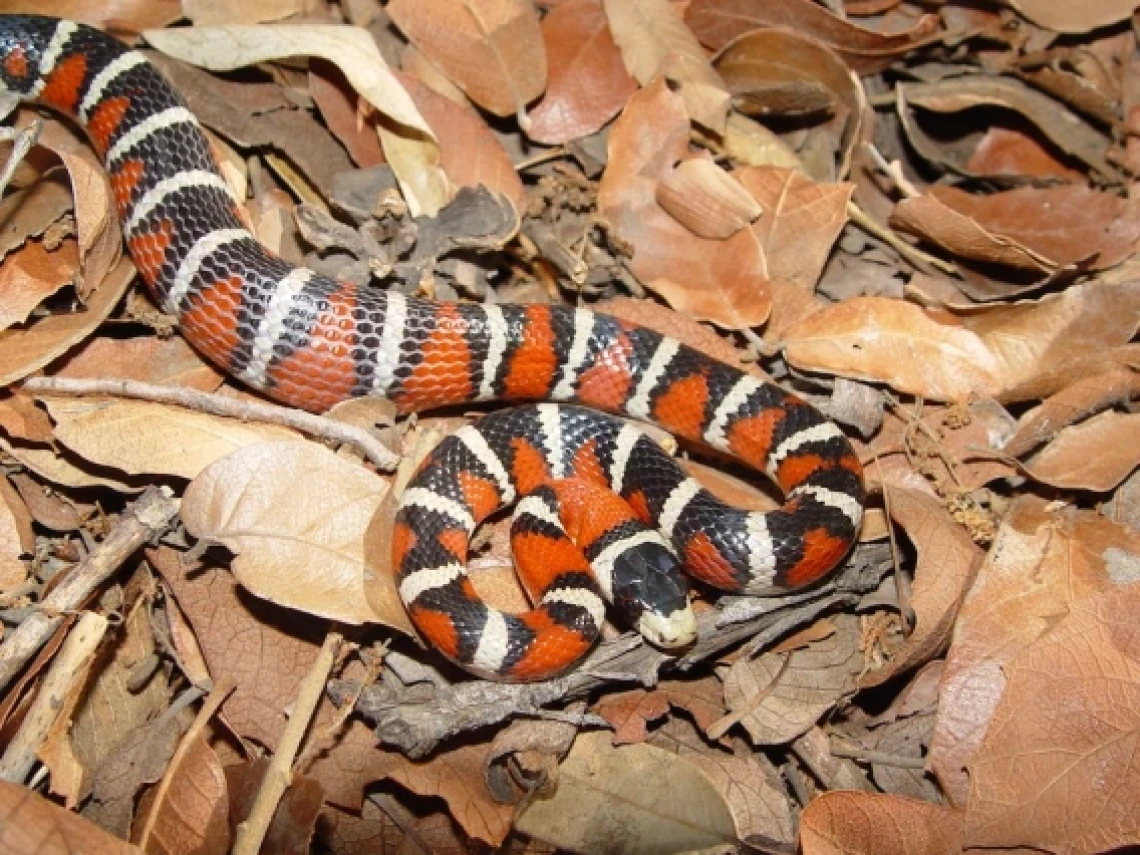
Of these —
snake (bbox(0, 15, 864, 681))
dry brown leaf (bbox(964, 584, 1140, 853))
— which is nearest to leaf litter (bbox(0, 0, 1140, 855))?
dry brown leaf (bbox(964, 584, 1140, 853))

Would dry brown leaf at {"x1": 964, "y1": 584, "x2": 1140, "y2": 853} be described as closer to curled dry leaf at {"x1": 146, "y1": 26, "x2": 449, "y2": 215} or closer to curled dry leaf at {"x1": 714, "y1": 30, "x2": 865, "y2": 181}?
curled dry leaf at {"x1": 714, "y1": 30, "x2": 865, "y2": 181}

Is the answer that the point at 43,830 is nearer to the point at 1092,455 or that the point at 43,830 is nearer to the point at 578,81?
the point at 578,81

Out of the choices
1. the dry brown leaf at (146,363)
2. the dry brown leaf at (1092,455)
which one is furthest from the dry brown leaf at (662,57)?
the dry brown leaf at (146,363)

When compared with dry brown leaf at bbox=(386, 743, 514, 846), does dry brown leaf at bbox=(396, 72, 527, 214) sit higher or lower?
higher

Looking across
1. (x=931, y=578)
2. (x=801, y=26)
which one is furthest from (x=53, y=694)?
(x=801, y=26)

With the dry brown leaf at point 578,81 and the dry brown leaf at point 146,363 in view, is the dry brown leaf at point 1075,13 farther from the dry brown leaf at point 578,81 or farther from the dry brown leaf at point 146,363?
the dry brown leaf at point 146,363

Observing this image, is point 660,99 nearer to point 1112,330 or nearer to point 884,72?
point 884,72
